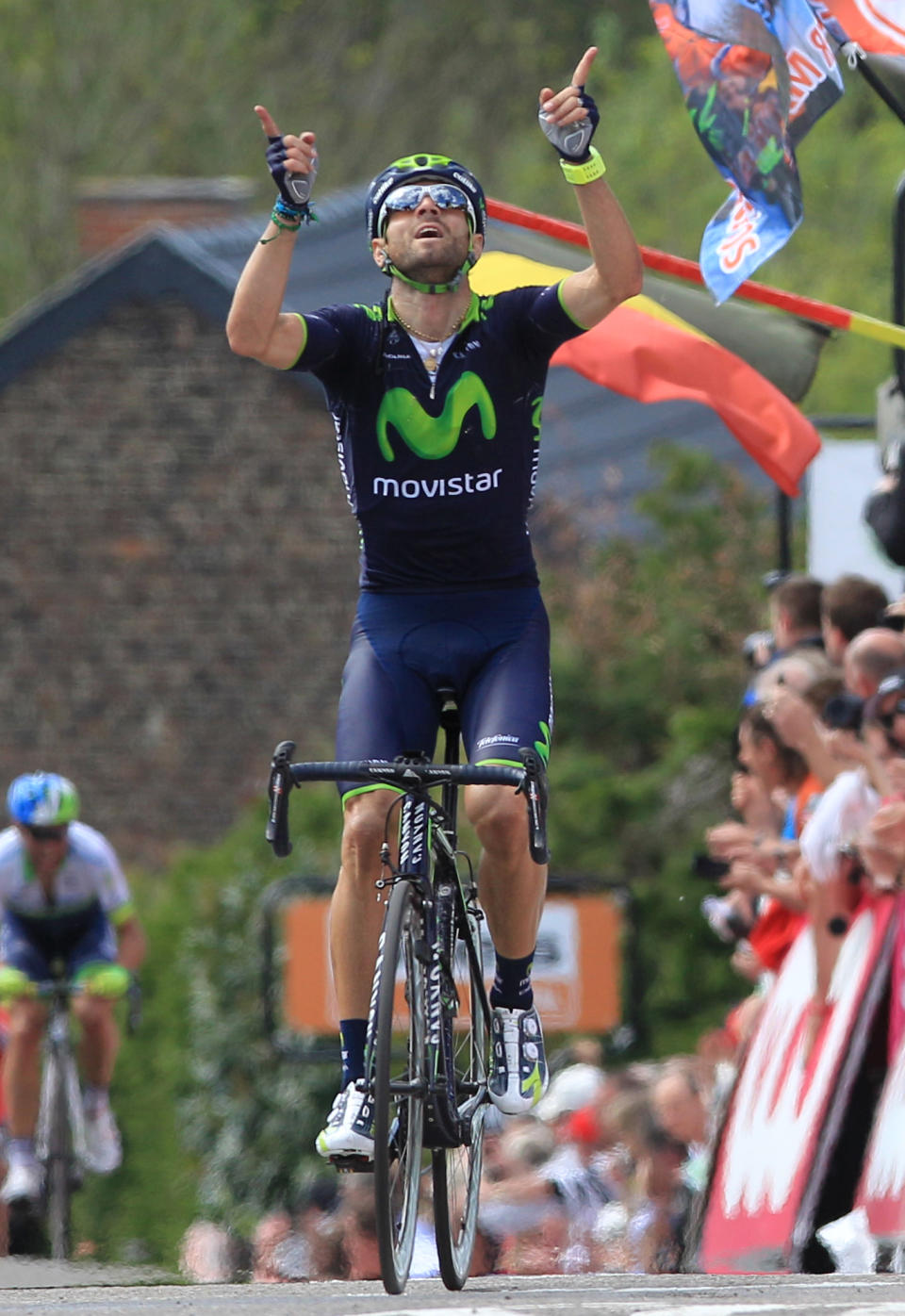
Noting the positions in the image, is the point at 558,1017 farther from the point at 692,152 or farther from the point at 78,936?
the point at 692,152

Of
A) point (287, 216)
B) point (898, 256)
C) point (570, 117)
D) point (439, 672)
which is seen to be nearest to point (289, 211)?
point (287, 216)

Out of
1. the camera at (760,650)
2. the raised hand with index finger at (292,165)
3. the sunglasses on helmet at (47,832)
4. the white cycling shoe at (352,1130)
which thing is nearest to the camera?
the white cycling shoe at (352,1130)

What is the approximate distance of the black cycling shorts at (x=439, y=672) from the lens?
650 centimetres

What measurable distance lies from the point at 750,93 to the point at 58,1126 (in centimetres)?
639

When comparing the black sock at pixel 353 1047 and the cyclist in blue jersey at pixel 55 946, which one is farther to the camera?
the cyclist in blue jersey at pixel 55 946

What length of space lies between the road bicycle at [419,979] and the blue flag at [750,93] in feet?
8.82

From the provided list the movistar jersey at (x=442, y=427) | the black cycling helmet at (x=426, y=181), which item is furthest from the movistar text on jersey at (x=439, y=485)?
the black cycling helmet at (x=426, y=181)

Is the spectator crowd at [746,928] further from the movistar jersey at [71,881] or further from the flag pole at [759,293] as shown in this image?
the movistar jersey at [71,881]

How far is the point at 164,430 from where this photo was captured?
89.2ft

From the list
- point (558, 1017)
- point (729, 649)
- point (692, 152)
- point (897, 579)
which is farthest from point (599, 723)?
point (692, 152)

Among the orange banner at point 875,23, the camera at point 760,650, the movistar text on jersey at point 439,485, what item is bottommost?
the movistar text on jersey at point 439,485

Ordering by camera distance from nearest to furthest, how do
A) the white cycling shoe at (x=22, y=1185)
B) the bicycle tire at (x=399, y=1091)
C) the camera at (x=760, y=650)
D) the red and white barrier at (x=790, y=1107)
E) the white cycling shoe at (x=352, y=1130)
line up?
the bicycle tire at (x=399, y=1091), the white cycling shoe at (x=352, y=1130), the red and white barrier at (x=790, y=1107), the camera at (x=760, y=650), the white cycling shoe at (x=22, y=1185)

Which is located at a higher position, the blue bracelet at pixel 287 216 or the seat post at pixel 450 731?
the blue bracelet at pixel 287 216

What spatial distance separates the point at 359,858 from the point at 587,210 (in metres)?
1.62
